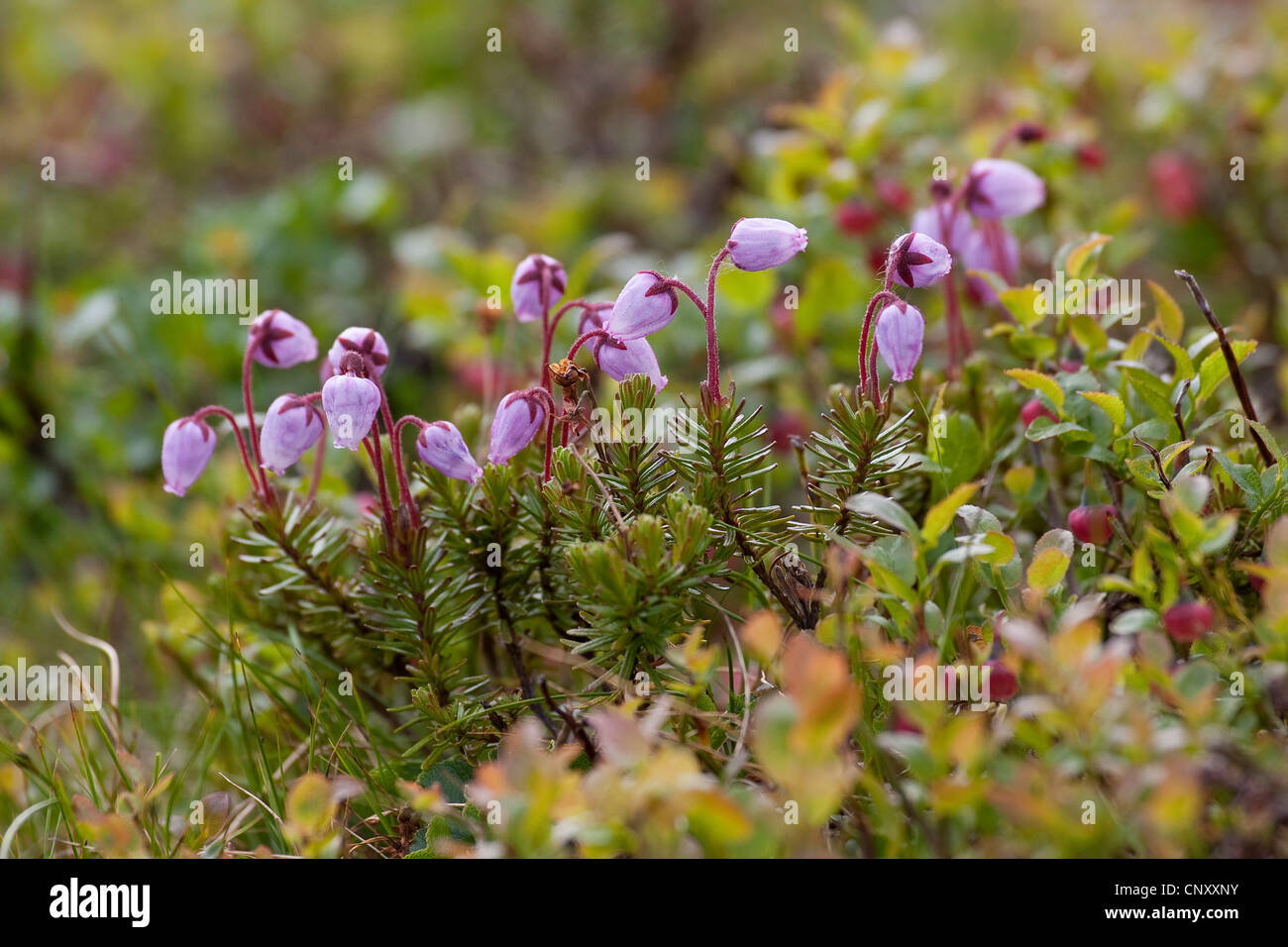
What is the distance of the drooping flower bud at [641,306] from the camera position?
1215 millimetres

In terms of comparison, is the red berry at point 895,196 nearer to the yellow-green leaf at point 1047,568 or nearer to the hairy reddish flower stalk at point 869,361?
the hairy reddish flower stalk at point 869,361

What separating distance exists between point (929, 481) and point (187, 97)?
342cm

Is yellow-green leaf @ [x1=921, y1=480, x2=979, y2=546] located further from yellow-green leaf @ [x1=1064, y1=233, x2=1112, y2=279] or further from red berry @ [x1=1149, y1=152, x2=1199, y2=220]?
red berry @ [x1=1149, y1=152, x2=1199, y2=220]

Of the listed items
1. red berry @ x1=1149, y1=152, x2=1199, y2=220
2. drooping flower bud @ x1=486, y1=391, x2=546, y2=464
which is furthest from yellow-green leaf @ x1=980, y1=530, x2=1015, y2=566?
red berry @ x1=1149, y1=152, x2=1199, y2=220

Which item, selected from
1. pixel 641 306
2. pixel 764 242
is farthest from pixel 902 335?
pixel 641 306

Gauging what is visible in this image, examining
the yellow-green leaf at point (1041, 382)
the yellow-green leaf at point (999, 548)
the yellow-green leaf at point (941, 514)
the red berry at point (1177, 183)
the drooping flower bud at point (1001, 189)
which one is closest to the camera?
the yellow-green leaf at point (941, 514)

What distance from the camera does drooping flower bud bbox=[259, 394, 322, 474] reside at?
127cm

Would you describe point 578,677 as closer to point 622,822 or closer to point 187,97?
point 622,822

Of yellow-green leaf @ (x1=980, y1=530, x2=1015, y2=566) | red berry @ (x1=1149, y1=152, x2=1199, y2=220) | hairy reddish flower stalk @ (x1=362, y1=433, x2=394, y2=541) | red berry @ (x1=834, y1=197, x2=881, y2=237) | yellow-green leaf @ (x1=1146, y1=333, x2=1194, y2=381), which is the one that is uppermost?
red berry @ (x1=1149, y1=152, x2=1199, y2=220)

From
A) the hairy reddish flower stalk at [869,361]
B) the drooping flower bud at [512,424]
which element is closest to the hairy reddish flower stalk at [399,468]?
the drooping flower bud at [512,424]

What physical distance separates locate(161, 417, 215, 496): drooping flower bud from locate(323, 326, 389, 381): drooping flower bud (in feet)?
0.67

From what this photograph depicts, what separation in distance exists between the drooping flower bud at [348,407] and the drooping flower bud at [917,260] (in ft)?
1.97
